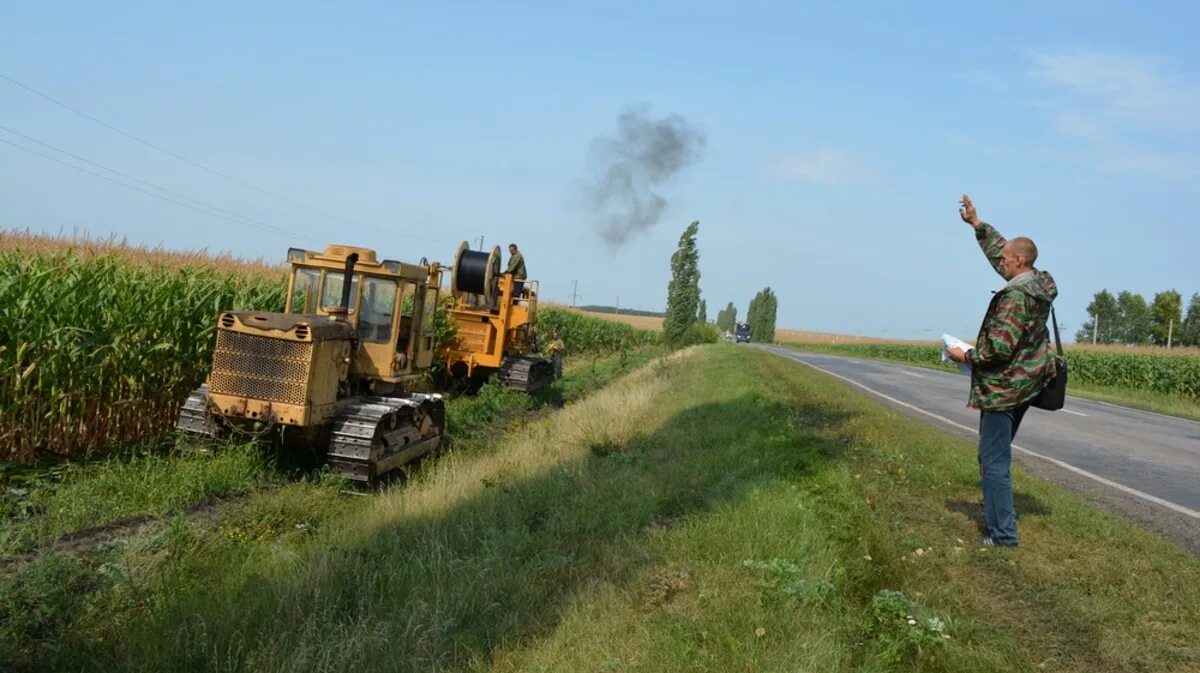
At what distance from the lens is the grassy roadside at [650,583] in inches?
166

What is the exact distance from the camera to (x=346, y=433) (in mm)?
9266

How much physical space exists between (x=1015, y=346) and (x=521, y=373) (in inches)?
512

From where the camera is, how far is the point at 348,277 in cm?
1055

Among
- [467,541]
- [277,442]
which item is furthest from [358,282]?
[467,541]

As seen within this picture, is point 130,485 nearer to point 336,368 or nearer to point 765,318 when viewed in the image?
point 336,368

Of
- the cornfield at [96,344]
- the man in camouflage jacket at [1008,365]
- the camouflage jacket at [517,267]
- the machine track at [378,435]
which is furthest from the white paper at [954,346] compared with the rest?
the camouflage jacket at [517,267]

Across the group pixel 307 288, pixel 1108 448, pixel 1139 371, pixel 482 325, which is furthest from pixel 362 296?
pixel 1139 371

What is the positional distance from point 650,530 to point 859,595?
1.76 meters

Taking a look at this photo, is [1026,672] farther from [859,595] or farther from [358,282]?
[358,282]

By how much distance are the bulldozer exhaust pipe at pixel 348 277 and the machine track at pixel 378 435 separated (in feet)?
3.82

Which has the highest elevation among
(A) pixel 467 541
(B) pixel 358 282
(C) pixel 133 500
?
(B) pixel 358 282

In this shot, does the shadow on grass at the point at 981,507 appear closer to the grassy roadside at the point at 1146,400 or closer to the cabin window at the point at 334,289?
the cabin window at the point at 334,289

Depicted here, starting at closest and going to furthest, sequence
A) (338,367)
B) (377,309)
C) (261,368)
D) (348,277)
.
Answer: (261,368), (338,367), (348,277), (377,309)

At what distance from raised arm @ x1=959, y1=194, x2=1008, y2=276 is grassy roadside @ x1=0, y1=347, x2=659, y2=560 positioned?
6.35 meters
